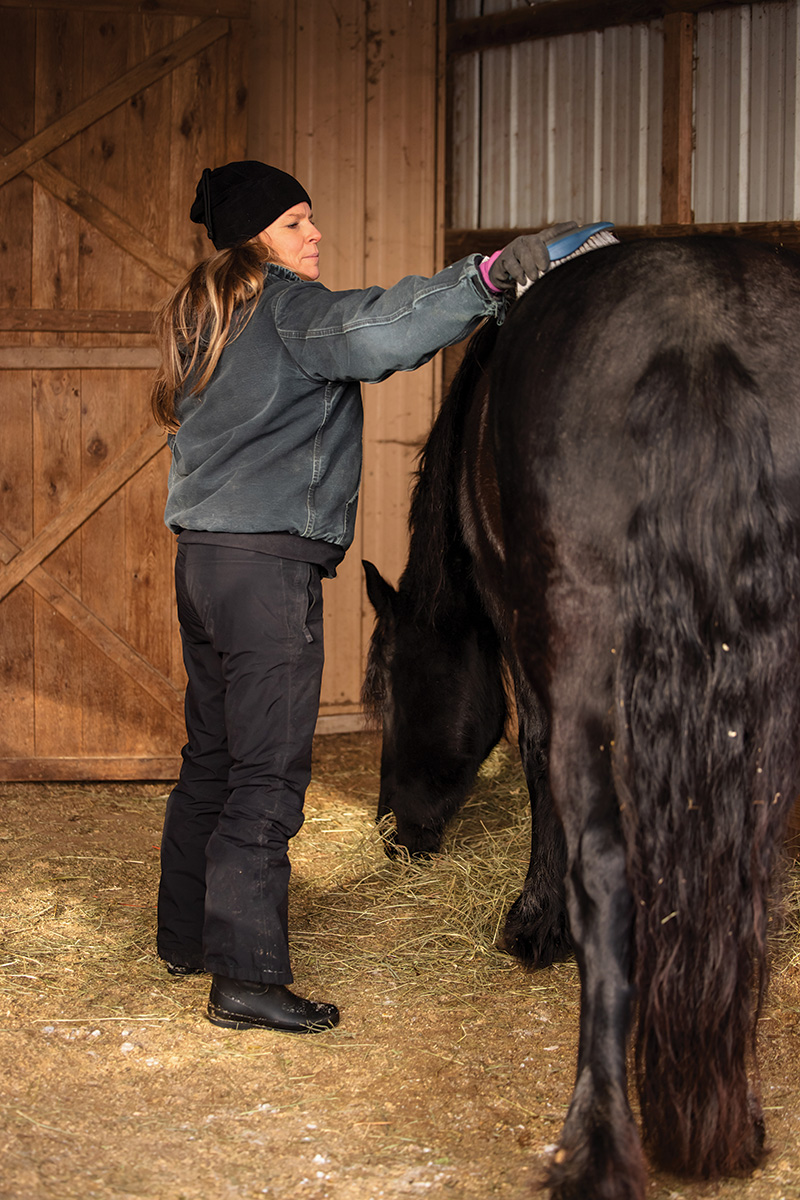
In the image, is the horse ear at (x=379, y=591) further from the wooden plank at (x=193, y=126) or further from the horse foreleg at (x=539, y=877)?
the wooden plank at (x=193, y=126)

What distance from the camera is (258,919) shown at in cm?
280

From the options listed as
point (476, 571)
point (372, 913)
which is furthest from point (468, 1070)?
point (476, 571)

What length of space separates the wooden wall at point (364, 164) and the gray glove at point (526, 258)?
150 inches

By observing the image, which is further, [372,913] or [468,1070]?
[372,913]

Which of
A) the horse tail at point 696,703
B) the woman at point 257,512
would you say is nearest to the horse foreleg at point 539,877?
the woman at point 257,512

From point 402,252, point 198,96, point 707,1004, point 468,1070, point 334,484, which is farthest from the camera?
point 402,252

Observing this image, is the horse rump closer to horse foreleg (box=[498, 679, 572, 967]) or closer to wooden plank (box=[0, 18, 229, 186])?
horse foreleg (box=[498, 679, 572, 967])

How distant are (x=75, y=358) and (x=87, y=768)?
73.6 inches

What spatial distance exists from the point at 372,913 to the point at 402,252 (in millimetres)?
3792

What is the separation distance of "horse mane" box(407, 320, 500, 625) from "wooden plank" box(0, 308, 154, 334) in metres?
2.09

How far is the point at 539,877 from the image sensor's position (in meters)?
3.38

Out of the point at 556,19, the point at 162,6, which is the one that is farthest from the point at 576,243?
the point at 556,19

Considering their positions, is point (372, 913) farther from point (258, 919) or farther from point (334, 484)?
point (334, 484)

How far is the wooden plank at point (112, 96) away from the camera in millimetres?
4988
